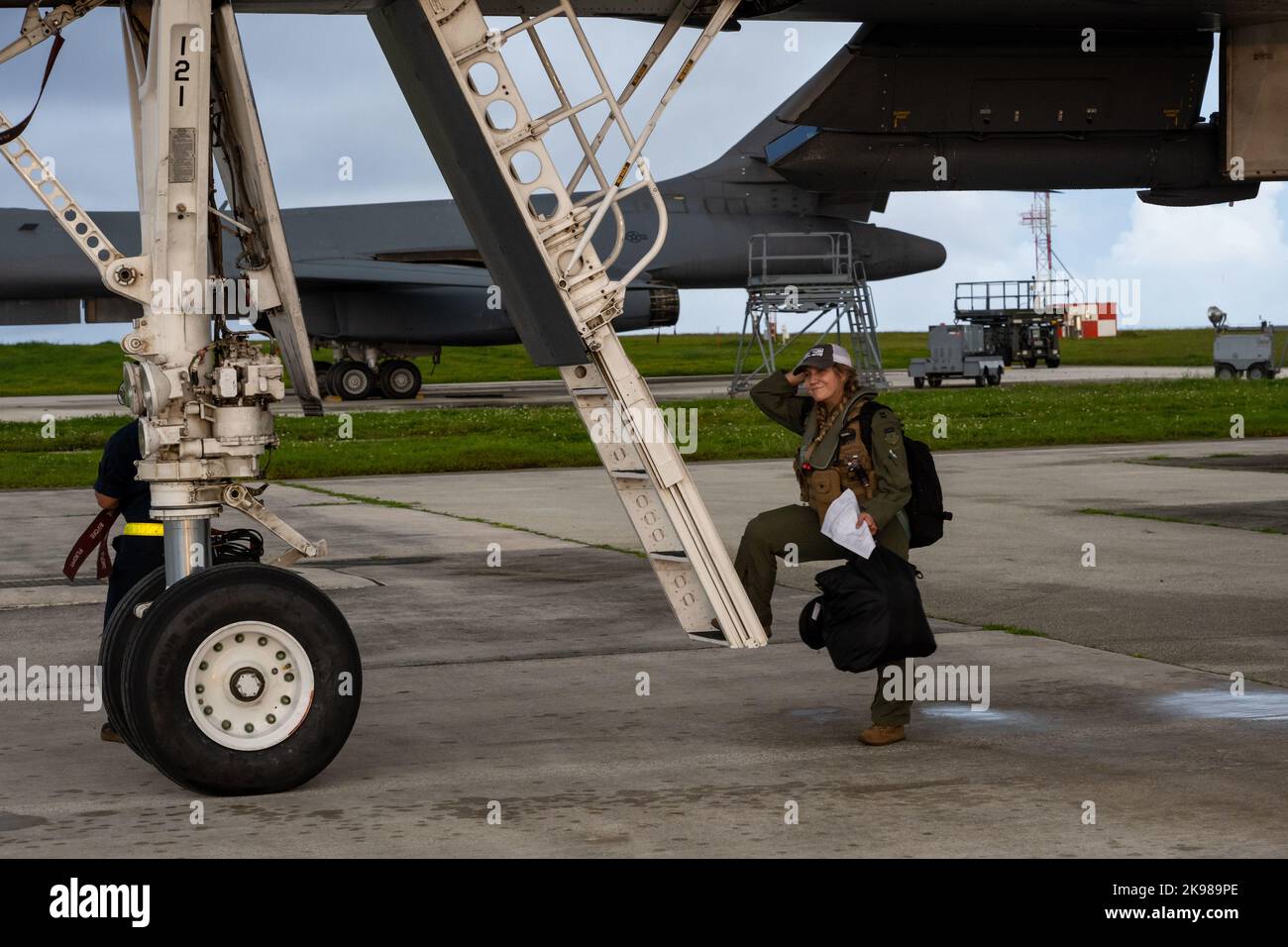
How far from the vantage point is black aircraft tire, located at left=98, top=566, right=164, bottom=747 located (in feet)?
21.1

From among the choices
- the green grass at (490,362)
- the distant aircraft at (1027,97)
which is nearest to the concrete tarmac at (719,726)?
the distant aircraft at (1027,97)

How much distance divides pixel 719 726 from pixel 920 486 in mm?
1448

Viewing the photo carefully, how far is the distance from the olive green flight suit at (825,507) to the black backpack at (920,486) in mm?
39

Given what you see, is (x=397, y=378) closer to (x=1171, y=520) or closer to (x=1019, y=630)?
(x=1171, y=520)

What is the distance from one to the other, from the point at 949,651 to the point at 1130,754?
8.18 feet

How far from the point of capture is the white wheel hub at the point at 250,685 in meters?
6.07

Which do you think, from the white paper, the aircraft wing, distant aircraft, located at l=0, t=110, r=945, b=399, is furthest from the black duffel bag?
the aircraft wing

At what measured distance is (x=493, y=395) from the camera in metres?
41.9

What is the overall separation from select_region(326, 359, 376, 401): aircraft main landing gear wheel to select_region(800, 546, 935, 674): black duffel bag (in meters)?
33.2

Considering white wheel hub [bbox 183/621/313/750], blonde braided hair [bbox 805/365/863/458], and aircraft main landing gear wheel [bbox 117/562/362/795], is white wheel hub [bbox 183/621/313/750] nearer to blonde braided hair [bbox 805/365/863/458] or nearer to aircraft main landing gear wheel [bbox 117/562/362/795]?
aircraft main landing gear wheel [bbox 117/562/362/795]

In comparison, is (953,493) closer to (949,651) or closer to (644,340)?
(949,651)

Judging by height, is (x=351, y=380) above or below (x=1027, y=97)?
above
